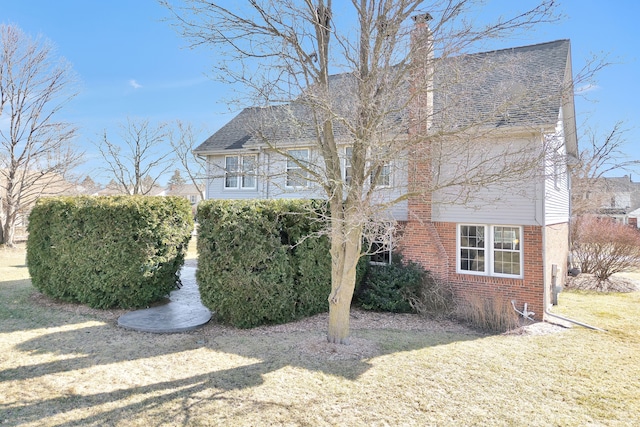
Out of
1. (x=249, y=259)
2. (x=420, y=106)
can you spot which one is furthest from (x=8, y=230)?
(x=420, y=106)

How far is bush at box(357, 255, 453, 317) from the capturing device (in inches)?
377

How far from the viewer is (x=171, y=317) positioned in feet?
27.0

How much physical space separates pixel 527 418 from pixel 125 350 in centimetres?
621

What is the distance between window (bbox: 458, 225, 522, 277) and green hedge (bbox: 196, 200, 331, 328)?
15.5ft

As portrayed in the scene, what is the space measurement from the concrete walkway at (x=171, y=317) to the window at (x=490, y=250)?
7.13 meters

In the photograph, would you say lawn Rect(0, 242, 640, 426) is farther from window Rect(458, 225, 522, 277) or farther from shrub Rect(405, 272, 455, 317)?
window Rect(458, 225, 522, 277)

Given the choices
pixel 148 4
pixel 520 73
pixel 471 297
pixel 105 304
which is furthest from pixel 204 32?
pixel 471 297

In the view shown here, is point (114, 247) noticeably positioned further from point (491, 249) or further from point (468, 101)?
point (491, 249)

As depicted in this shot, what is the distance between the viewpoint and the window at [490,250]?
32.3ft

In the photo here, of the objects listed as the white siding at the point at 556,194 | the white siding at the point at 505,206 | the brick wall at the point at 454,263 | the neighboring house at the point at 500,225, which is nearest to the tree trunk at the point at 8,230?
the neighboring house at the point at 500,225

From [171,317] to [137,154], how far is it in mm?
30134

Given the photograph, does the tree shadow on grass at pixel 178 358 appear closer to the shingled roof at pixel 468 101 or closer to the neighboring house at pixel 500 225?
the neighboring house at pixel 500 225

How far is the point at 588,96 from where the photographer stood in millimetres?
6367

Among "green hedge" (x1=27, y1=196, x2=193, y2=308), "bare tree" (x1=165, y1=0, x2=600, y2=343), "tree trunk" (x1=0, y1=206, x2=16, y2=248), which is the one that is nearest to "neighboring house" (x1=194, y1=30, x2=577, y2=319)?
"bare tree" (x1=165, y1=0, x2=600, y2=343)
